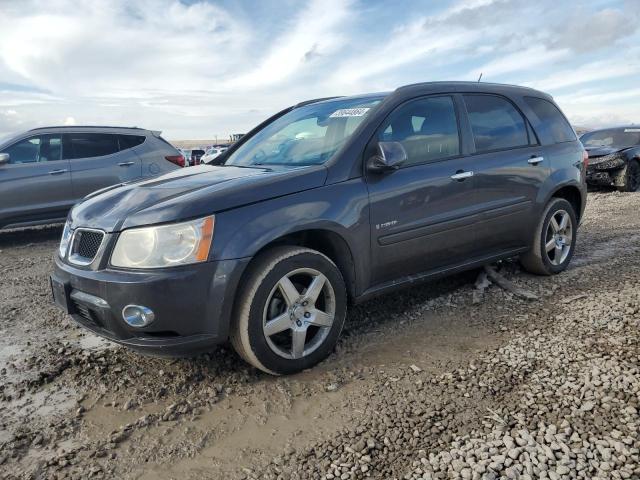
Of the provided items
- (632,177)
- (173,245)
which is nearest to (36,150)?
(173,245)

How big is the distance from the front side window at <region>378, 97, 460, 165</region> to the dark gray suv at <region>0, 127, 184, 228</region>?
16.2 ft

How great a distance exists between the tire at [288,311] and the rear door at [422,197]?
0.43 m

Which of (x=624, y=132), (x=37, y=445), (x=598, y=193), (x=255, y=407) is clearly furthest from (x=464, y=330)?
(x=624, y=132)

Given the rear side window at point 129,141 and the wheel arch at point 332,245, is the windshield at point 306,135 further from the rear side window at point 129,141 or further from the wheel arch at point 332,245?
the rear side window at point 129,141

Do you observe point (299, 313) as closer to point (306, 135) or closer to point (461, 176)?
point (306, 135)

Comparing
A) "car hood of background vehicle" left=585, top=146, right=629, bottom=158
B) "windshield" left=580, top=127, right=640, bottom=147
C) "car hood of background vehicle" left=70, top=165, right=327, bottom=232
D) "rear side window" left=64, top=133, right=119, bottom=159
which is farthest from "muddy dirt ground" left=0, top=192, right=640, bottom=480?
"windshield" left=580, top=127, right=640, bottom=147

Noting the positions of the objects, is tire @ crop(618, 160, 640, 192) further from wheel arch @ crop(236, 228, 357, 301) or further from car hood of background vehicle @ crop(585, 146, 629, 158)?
wheel arch @ crop(236, 228, 357, 301)

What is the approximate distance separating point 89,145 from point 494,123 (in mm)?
6299

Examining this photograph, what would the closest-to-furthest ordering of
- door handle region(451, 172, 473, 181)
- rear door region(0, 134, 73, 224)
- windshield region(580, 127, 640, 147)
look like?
door handle region(451, 172, 473, 181) → rear door region(0, 134, 73, 224) → windshield region(580, 127, 640, 147)

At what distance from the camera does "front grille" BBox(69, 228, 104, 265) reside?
2.85m

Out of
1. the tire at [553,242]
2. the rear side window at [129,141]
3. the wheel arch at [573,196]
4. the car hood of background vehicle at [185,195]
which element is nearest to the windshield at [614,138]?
the wheel arch at [573,196]

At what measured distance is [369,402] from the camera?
2682 millimetres

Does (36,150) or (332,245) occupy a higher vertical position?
(36,150)

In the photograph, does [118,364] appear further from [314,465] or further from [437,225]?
[437,225]
